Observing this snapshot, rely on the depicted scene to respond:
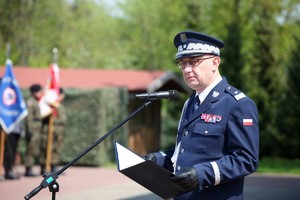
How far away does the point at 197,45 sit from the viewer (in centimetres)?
384

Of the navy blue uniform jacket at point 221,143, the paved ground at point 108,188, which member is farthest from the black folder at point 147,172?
the paved ground at point 108,188

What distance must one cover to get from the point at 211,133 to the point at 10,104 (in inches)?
441

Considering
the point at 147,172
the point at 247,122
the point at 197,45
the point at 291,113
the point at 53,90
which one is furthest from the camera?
the point at 291,113

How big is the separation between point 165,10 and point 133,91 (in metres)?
15.9

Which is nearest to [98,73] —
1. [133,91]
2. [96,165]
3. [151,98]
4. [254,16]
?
[133,91]

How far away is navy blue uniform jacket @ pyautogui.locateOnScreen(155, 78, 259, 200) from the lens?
347cm

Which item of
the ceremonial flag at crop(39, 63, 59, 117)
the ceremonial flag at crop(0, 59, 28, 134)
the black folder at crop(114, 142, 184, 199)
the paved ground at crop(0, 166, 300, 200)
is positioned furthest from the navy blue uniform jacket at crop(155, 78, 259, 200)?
the ceremonial flag at crop(39, 63, 59, 117)

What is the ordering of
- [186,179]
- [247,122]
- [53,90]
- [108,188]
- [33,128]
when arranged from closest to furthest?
[186,179] → [247,122] → [108,188] → [33,128] → [53,90]

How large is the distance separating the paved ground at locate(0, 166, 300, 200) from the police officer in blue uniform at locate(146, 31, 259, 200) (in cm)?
Result: 692

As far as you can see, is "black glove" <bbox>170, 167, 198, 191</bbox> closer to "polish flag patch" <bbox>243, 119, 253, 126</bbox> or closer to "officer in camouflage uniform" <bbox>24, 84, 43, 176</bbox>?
"polish flag patch" <bbox>243, 119, 253, 126</bbox>

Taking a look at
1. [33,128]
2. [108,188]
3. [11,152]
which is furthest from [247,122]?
[33,128]

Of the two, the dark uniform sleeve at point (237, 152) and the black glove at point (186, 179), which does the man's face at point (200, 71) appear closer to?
the dark uniform sleeve at point (237, 152)

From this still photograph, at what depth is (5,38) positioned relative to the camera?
1387 inches

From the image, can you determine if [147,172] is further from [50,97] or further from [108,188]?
[50,97]
